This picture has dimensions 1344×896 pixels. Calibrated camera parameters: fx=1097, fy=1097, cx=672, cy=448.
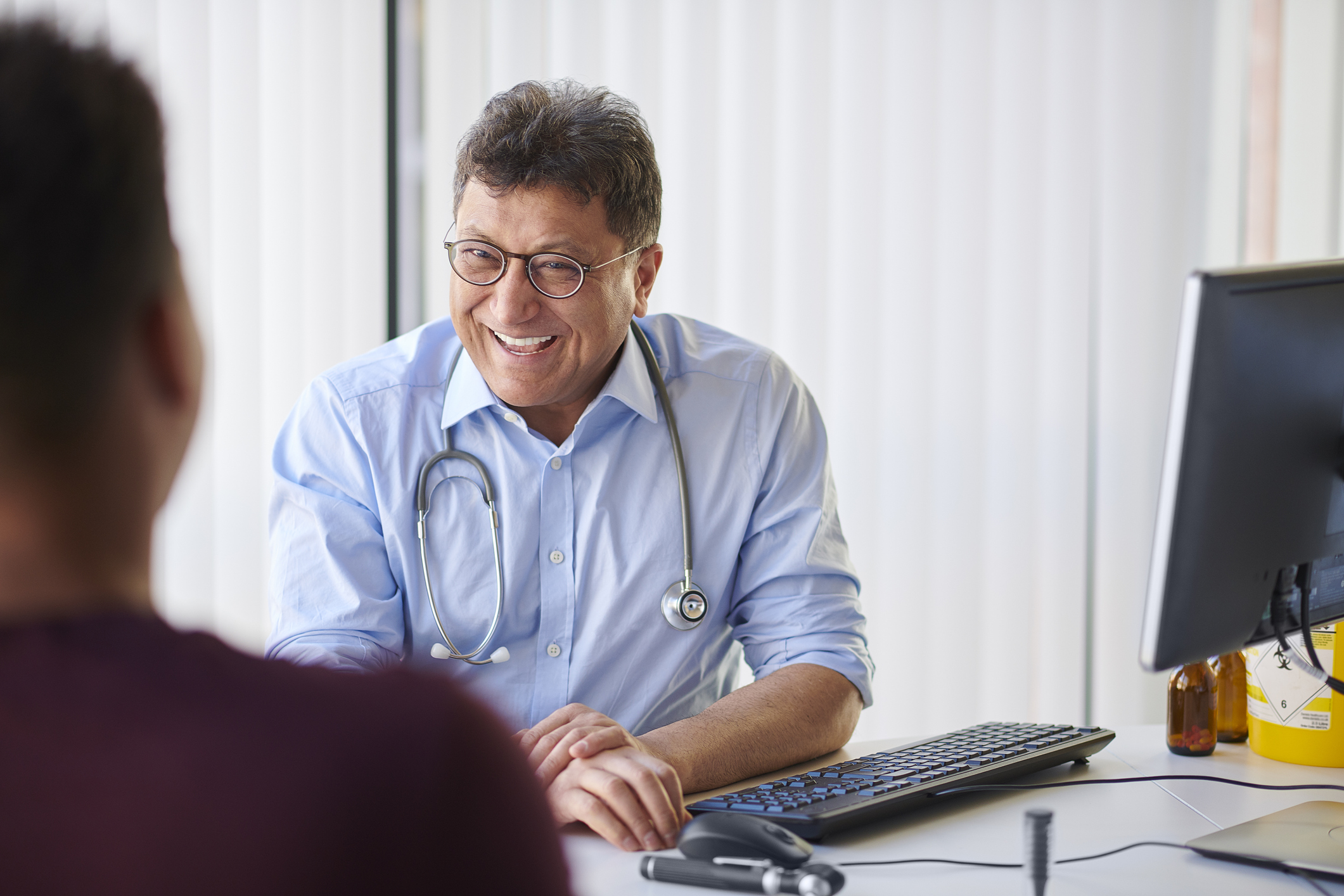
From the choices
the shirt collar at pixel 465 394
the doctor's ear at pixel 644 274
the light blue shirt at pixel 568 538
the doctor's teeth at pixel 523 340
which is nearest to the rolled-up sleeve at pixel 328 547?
the light blue shirt at pixel 568 538

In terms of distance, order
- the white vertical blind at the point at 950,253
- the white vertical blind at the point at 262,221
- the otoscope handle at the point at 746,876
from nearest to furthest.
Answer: the otoscope handle at the point at 746,876
the white vertical blind at the point at 262,221
the white vertical blind at the point at 950,253

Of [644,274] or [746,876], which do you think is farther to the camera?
[644,274]

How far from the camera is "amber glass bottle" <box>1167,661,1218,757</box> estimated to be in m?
1.36

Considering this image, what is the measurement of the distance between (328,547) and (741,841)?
0.81 m

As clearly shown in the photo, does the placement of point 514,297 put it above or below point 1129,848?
above

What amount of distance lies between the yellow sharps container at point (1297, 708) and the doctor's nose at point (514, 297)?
106 cm

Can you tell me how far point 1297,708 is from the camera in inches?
51.8

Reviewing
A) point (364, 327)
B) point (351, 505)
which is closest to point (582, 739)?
point (351, 505)

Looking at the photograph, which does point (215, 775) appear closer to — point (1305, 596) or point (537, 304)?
Answer: point (1305, 596)

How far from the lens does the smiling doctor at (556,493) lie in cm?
158

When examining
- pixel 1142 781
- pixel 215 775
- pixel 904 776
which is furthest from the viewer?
pixel 1142 781

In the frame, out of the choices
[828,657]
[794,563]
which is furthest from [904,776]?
[794,563]

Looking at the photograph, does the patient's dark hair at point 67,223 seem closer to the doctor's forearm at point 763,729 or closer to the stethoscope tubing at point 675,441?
the doctor's forearm at point 763,729

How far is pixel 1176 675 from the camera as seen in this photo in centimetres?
137
